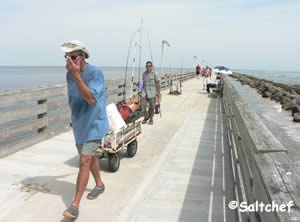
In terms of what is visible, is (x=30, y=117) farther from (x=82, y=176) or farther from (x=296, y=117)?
(x=296, y=117)

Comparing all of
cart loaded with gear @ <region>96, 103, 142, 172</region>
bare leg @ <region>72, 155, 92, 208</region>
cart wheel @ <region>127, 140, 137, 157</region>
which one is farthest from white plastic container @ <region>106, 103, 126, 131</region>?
bare leg @ <region>72, 155, 92, 208</region>

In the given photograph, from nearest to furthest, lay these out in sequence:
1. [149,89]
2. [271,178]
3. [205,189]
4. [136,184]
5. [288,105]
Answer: [271,178]
[205,189]
[136,184]
[149,89]
[288,105]

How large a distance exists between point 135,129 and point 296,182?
202 inches

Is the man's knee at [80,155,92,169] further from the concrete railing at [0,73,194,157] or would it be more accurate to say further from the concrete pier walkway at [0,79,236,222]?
the concrete railing at [0,73,194,157]

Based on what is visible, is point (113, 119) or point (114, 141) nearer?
point (114, 141)

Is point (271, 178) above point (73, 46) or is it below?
below

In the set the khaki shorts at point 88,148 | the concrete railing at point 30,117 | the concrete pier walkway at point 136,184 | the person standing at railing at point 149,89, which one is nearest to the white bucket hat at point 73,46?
the khaki shorts at point 88,148

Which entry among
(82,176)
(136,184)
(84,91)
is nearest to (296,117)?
(136,184)

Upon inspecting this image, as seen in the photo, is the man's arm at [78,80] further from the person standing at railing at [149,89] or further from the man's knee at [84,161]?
the person standing at railing at [149,89]

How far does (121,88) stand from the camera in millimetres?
14391

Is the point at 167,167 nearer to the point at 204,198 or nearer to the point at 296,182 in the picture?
the point at 204,198

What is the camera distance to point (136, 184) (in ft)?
18.8

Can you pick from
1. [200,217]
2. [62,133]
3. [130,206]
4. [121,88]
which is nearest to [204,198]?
[200,217]

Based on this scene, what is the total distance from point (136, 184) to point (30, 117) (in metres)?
3.53
